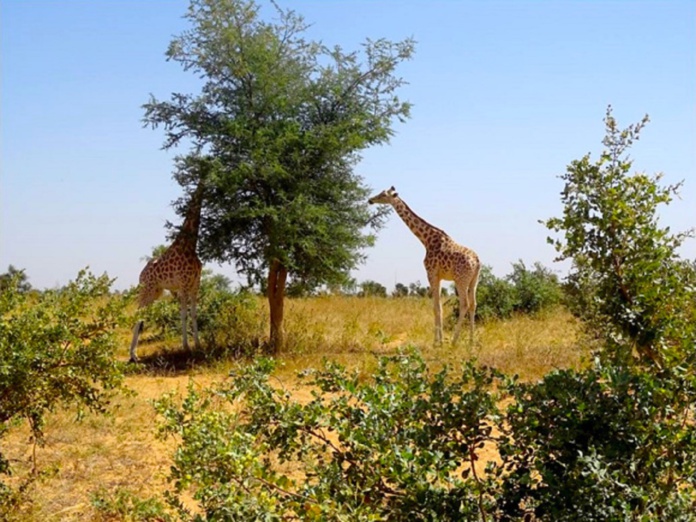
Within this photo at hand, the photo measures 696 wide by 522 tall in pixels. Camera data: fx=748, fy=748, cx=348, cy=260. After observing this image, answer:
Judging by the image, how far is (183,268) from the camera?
11.0 m

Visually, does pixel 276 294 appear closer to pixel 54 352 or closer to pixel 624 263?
pixel 54 352

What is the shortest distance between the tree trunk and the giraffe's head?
1.83m

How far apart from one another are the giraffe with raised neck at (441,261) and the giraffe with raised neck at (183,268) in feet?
9.10

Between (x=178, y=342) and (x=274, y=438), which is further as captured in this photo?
(x=178, y=342)

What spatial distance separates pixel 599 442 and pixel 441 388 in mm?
645

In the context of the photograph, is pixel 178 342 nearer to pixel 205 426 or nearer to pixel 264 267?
pixel 264 267

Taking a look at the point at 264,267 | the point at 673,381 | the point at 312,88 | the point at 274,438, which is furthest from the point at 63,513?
the point at 312,88

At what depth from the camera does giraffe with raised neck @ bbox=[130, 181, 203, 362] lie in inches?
433

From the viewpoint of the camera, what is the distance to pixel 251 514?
2609mm

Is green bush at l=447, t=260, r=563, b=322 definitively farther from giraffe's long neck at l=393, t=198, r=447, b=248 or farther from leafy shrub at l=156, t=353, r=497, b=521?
leafy shrub at l=156, t=353, r=497, b=521

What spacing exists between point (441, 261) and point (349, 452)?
29.5 feet

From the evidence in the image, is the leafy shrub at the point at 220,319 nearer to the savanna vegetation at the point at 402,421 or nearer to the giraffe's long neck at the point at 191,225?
the giraffe's long neck at the point at 191,225

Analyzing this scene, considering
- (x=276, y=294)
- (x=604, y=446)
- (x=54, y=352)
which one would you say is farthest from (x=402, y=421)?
(x=276, y=294)

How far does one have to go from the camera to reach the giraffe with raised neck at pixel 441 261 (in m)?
11.6
